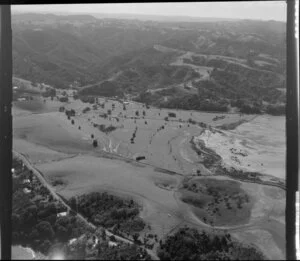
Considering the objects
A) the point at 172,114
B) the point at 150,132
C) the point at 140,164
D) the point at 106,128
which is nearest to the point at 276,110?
the point at 172,114

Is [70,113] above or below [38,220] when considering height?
above

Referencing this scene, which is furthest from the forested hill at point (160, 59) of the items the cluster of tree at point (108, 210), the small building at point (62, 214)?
the small building at point (62, 214)

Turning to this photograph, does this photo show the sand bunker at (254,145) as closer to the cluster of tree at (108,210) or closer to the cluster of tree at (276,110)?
the cluster of tree at (276,110)

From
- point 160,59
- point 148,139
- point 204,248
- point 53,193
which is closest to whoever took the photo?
point 204,248

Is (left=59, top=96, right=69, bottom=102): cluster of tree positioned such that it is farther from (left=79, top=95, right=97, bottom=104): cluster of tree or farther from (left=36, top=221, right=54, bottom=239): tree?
(left=36, top=221, right=54, bottom=239): tree

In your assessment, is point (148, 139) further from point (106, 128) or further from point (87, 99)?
point (87, 99)

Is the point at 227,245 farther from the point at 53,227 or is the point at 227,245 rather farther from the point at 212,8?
the point at 212,8
